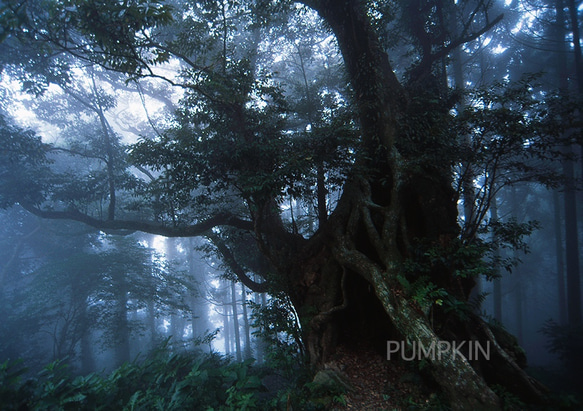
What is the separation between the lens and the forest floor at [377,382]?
14.5 feet

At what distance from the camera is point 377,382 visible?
5117mm

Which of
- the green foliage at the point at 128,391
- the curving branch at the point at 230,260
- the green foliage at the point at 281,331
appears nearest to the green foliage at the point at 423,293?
the green foliage at the point at 281,331

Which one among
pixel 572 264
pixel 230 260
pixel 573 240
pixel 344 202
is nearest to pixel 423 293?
pixel 344 202

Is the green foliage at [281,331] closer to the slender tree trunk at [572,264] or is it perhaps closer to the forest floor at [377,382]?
the forest floor at [377,382]

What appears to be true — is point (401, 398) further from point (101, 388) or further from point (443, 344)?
point (101, 388)

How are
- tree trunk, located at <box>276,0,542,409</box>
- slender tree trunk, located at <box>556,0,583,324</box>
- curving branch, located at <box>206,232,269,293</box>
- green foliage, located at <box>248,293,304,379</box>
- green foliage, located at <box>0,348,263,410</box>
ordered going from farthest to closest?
slender tree trunk, located at <box>556,0,583,324</box>
curving branch, located at <box>206,232,269,293</box>
green foliage, located at <box>248,293,304,379</box>
green foliage, located at <box>0,348,263,410</box>
tree trunk, located at <box>276,0,542,409</box>

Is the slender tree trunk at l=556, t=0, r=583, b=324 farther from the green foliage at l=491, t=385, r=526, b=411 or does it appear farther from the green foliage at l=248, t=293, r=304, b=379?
the green foliage at l=248, t=293, r=304, b=379

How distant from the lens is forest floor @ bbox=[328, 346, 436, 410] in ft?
14.5

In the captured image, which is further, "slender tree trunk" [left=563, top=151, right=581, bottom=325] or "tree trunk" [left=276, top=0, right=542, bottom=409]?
"slender tree trunk" [left=563, top=151, right=581, bottom=325]

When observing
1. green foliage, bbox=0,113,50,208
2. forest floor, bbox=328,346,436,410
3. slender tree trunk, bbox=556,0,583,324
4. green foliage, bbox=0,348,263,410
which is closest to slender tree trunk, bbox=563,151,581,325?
slender tree trunk, bbox=556,0,583,324

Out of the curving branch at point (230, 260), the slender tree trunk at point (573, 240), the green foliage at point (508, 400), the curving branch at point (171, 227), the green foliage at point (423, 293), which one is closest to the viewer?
the green foliage at point (508, 400)

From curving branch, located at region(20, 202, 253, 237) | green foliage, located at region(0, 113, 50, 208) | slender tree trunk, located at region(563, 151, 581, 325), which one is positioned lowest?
slender tree trunk, located at region(563, 151, 581, 325)

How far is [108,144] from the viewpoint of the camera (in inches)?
439

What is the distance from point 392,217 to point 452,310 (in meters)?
1.95
